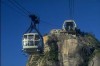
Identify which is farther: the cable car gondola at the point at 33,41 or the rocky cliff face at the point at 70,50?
the rocky cliff face at the point at 70,50

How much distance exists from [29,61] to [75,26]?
46.0ft

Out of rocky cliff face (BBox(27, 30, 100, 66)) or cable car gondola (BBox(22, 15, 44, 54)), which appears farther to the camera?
rocky cliff face (BBox(27, 30, 100, 66))

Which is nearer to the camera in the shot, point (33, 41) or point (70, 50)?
point (33, 41)

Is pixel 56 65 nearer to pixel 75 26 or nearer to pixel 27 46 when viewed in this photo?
pixel 75 26

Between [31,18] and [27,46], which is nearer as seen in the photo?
[31,18]

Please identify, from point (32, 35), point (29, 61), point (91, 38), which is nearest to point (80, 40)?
point (91, 38)

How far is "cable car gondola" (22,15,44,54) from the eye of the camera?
6575 cm

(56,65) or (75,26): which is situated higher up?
(75,26)

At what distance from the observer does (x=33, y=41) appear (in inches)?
2854

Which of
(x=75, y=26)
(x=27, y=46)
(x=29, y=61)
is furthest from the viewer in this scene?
(x=29, y=61)

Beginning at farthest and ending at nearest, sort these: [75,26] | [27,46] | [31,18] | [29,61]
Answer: [29,61] < [75,26] < [27,46] < [31,18]

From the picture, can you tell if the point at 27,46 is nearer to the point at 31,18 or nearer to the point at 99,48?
the point at 31,18

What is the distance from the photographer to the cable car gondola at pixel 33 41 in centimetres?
6575

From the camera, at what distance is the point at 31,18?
6494cm
